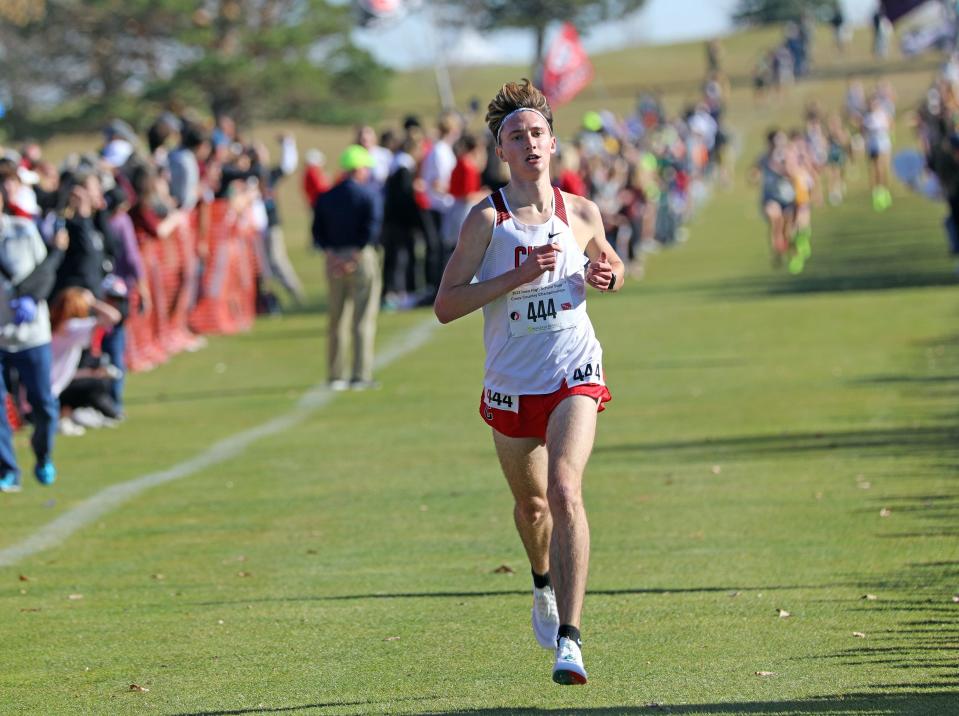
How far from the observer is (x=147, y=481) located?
42.8 feet

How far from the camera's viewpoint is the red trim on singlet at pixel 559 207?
741 centimetres

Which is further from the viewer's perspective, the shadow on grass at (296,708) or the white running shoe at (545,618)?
the white running shoe at (545,618)

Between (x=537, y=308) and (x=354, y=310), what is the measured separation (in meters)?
11.2

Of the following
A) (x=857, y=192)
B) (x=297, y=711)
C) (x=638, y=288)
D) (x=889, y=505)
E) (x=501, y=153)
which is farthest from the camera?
(x=857, y=192)

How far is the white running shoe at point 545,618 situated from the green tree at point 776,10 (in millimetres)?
118519

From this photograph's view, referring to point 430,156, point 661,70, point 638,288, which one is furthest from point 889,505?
point 661,70

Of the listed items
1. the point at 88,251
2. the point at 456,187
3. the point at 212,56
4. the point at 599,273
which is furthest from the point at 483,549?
the point at 212,56

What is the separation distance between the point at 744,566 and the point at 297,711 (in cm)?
320

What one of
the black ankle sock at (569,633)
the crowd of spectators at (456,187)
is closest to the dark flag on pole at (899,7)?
the crowd of spectators at (456,187)

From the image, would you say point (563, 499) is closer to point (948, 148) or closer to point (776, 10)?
point (948, 148)

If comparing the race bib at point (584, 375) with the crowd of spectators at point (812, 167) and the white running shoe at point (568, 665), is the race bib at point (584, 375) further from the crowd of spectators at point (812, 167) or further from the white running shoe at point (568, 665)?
the crowd of spectators at point (812, 167)

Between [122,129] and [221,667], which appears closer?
[221,667]

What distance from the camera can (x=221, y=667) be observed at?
766 cm

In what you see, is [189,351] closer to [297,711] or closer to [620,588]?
[620,588]
